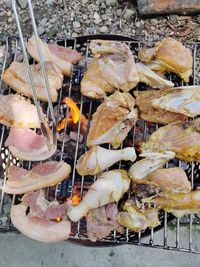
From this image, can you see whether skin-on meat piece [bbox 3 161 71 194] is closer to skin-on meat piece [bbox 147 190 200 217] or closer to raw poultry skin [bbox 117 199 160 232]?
raw poultry skin [bbox 117 199 160 232]

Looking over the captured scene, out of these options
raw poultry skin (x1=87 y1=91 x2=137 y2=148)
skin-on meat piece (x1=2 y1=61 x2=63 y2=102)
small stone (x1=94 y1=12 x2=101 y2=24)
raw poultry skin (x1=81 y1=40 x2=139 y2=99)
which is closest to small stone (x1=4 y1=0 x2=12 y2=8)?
small stone (x1=94 y1=12 x2=101 y2=24)

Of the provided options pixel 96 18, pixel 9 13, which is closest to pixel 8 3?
pixel 9 13

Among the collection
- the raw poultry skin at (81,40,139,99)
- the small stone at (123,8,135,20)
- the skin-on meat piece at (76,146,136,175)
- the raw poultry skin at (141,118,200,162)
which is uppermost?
the raw poultry skin at (81,40,139,99)

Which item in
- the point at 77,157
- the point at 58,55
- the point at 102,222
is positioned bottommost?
the point at 102,222

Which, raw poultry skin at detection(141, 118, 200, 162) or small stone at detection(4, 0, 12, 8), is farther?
small stone at detection(4, 0, 12, 8)

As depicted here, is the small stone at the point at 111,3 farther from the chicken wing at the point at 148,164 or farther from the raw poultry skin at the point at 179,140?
the chicken wing at the point at 148,164

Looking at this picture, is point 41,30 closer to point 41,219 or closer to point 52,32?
point 52,32

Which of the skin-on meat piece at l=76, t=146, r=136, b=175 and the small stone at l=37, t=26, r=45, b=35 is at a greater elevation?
the small stone at l=37, t=26, r=45, b=35
